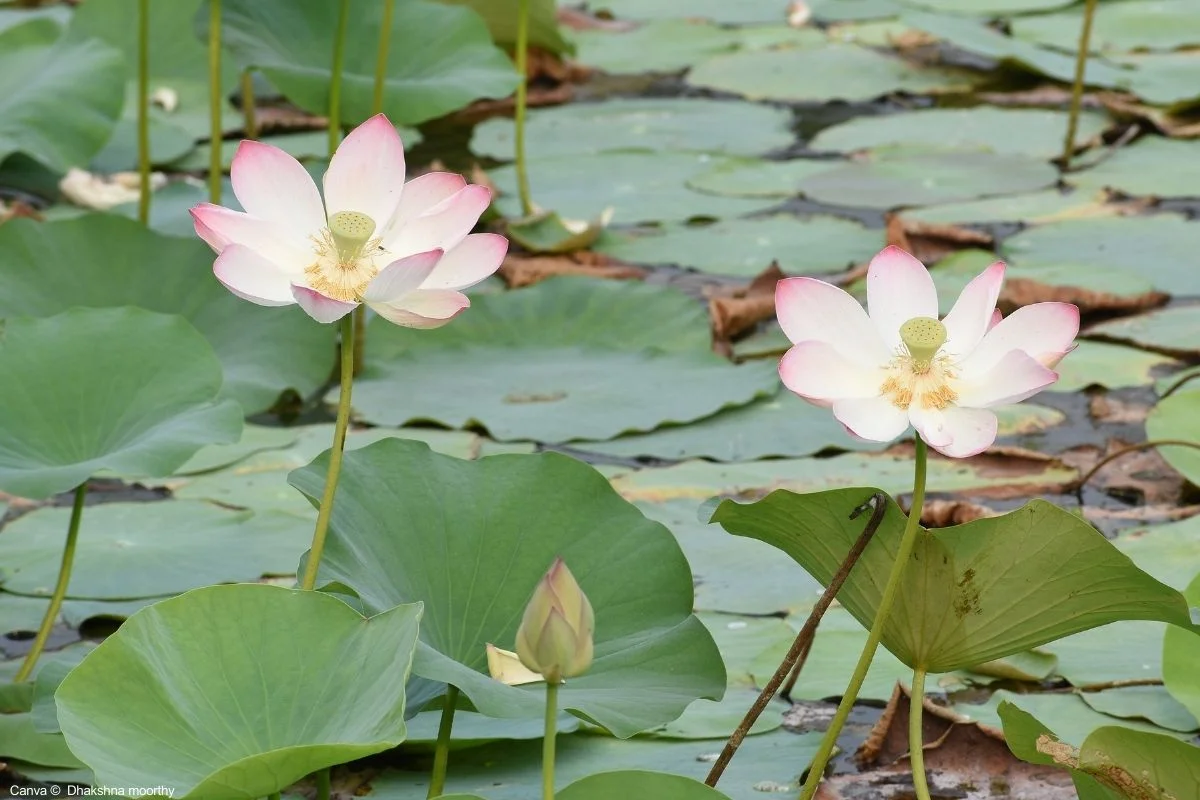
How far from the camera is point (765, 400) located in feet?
7.36

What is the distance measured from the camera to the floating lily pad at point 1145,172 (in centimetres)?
306

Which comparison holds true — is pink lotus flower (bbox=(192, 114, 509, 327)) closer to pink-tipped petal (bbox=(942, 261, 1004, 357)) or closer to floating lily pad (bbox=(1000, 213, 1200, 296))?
pink-tipped petal (bbox=(942, 261, 1004, 357))

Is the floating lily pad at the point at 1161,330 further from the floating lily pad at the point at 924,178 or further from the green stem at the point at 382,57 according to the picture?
the green stem at the point at 382,57

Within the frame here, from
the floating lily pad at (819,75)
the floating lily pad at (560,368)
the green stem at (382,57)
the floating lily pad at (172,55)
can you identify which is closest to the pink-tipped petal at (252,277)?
the floating lily pad at (560,368)

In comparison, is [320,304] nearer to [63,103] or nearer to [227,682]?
[227,682]

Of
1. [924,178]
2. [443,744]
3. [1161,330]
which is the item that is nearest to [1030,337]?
[443,744]

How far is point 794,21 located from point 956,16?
52 cm

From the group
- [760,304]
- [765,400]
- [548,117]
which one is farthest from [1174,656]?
[548,117]

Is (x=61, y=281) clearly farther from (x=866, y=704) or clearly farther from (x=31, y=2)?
(x=31, y=2)

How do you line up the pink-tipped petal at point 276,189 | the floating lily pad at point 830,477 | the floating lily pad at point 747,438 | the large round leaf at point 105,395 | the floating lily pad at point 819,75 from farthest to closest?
1. the floating lily pad at point 819,75
2. the floating lily pad at point 747,438
3. the floating lily pad at point 830,477
4. the large round leaf at point 105,395
5. the pink-tipped petal at point 276,189

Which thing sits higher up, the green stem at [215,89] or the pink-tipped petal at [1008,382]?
the pink-tipped petal at [1008,382]

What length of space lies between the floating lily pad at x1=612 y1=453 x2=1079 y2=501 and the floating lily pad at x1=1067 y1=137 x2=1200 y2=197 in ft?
4.06

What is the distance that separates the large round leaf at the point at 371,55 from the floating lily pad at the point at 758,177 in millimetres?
Result: 702

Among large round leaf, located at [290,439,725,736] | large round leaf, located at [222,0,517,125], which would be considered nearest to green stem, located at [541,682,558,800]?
large round leaf, located at [290,439,725,736]
